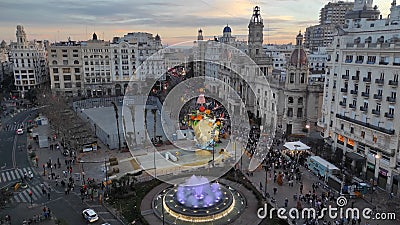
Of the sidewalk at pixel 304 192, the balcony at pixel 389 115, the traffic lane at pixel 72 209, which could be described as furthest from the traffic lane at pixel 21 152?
the balcony at pixel 389 115

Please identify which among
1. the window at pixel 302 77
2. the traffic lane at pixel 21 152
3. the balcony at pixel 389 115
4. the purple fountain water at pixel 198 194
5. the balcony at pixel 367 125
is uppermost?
the window at pixel 302 77

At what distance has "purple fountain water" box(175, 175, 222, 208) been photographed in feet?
108

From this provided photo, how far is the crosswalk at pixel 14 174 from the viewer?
42.7m

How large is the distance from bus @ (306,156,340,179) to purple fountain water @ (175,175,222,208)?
14.8 meters

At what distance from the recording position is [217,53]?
10862cm

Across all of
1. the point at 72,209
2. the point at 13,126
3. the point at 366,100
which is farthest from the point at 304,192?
the point at 13,126

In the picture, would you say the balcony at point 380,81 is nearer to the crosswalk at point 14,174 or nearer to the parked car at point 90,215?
the parked car at point 90,215

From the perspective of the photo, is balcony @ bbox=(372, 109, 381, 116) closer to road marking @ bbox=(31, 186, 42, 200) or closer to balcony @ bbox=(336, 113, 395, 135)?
balcony @ bbox=(336, 113, 395, 135)

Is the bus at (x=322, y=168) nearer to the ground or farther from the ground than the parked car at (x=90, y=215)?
farther from the ground

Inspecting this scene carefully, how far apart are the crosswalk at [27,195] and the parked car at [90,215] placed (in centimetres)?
851

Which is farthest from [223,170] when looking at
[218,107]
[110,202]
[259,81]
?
[218,107]

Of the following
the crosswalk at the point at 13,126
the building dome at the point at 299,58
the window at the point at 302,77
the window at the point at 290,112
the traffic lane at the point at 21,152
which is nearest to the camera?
the traffic lane at the point at 21,152

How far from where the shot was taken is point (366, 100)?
141ft

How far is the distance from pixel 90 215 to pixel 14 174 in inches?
784
